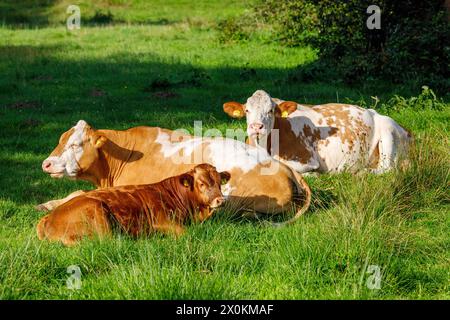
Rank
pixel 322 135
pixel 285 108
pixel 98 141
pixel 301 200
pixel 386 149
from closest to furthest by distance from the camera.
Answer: pixel 301 200
pixel 98 141
pixel 285 108
pixel 386 149
pixel 322 135

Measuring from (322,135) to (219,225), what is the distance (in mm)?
3712

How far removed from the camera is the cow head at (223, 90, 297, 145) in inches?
404

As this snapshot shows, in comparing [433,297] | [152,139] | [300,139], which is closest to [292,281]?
[433,297]

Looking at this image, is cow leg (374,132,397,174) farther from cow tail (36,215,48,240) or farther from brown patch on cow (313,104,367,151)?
cow tail (36,215,48,240)

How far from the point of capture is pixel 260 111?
10484mm

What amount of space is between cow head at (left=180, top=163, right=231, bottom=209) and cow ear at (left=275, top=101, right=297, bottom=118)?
8.98ft

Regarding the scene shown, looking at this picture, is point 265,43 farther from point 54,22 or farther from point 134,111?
point 54,22

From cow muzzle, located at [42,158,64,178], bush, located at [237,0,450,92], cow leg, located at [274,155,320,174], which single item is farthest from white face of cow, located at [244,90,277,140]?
bush, located at [237,0,450,92]

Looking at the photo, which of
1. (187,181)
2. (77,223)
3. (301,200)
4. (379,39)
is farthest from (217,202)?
(379,39)

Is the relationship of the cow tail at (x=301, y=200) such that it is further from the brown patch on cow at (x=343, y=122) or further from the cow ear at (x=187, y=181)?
the brown patch on cow at (x=343, y=122)

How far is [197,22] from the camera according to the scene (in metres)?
29.5

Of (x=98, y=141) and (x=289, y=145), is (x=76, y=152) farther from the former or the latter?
(x=289, y=145)

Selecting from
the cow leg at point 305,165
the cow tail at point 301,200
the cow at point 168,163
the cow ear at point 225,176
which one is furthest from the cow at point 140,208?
the cow leg at point 305,165

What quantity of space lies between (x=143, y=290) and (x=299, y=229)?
215cm
